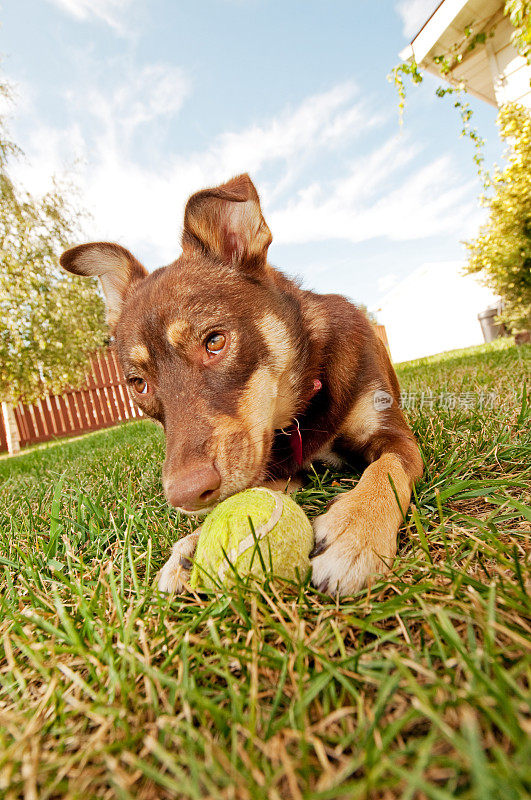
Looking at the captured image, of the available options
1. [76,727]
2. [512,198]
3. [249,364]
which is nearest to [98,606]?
[76,727]

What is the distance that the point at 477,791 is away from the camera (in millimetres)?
585

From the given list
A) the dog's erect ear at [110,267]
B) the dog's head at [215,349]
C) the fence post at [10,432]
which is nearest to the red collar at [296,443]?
the dog's head at [215,349]

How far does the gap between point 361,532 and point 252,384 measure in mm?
935

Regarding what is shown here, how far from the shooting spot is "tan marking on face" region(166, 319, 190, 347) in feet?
7.32

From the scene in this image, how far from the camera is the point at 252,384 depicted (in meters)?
2.20

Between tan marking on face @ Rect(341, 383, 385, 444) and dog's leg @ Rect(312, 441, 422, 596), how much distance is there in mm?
503

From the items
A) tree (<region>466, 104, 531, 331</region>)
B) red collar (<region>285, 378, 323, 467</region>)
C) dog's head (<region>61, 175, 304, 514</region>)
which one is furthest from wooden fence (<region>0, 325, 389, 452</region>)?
red collar (<region>285, 378, 323, 467</region>)

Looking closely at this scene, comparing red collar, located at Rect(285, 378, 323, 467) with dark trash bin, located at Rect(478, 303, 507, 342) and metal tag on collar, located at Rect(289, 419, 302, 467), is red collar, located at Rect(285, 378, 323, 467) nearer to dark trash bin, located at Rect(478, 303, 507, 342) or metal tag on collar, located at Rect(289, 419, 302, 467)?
metal tag on collar, located at Rect(289, 419, 302, 467)

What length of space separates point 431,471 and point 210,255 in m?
1.79

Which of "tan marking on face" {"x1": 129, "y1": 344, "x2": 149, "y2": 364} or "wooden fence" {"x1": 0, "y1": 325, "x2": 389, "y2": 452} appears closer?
"tan marking on face" {"x1": 129, "y1": 344, "x2": 149, "y2": 364}

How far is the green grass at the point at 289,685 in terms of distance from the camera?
2.34 ft

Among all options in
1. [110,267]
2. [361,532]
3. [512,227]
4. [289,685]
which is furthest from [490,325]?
[289,685]

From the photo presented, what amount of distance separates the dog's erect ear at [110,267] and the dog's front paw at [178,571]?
6.56ft

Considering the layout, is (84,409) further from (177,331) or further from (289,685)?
(289,685)
